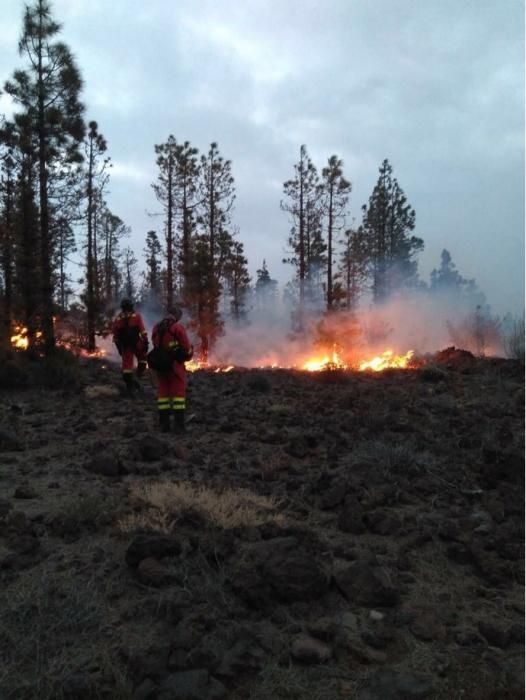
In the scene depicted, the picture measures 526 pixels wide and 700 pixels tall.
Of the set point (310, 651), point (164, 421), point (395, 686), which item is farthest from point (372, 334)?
point (395, 686)

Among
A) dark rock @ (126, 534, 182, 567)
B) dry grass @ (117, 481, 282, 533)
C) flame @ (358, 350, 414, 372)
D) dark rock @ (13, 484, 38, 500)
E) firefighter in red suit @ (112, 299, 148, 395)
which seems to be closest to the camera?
dark rock @ (126, 534, 182, 567)

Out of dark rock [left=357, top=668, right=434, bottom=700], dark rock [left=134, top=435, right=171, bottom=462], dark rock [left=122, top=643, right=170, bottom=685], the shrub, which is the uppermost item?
the shrub

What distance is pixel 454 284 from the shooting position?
69.4 m

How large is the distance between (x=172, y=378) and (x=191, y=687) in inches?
240

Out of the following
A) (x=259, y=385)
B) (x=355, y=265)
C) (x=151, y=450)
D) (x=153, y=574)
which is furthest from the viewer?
(x=355, y=265)

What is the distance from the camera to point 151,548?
3.80 meters

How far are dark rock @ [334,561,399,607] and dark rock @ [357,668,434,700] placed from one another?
650mm

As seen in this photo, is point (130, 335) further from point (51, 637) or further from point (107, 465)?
point (51, 637)

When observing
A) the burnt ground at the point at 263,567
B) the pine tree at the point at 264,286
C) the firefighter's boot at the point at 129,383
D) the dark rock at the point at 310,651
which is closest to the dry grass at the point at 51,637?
the burnt ground at the point at 263,567

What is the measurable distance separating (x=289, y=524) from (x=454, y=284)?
69.5 metres

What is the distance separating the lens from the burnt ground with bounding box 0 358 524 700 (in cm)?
285

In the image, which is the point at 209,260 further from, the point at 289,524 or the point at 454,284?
the point at 454,284

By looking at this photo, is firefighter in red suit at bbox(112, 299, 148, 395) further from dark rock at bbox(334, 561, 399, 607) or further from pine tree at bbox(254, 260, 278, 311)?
pine tree at bbox(254, 260, 278, 311)

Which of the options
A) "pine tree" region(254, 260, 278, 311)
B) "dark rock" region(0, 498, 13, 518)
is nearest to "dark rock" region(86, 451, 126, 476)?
"dark rock" region(0, 498, 13, 518)
